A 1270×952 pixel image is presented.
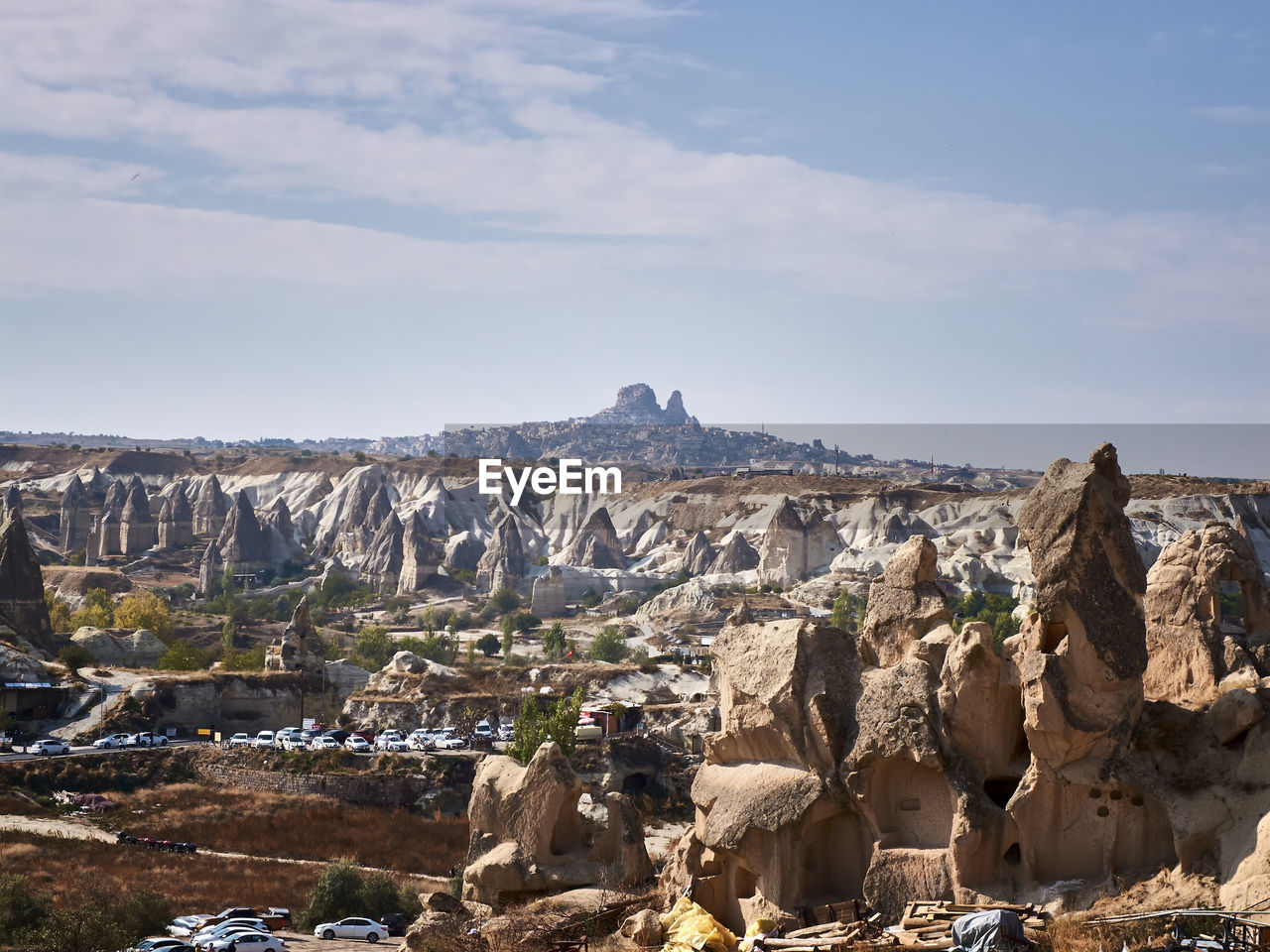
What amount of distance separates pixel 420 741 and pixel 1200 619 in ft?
115

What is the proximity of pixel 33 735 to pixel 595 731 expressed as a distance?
1877 cm

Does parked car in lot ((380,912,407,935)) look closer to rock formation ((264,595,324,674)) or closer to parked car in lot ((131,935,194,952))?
parked car in lot ((131,935,194,952))

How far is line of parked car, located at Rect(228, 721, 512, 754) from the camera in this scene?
173 feet

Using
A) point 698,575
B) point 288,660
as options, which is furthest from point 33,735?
point 698,575

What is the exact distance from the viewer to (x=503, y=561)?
118 m

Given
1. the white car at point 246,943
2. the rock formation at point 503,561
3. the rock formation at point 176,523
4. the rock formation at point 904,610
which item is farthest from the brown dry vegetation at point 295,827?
the rock formation at point 176,523

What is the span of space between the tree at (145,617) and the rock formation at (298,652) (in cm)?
1946

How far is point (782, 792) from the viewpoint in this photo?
21.4m

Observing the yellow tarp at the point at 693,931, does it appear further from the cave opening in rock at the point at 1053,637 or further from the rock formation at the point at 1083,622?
the cave opening in rock at the point at 1053,637

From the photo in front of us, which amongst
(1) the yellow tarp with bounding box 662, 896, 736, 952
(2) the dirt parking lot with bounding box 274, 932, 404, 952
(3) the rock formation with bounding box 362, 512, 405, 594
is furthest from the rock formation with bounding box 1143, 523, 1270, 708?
(3) the rock formation with bounding box 362, 512, 405, 594

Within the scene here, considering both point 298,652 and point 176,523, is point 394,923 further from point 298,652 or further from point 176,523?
point 176,523

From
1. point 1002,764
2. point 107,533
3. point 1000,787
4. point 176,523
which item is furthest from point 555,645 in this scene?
point 176,523

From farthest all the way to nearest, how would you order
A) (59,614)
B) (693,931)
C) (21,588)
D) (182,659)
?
1. (59,614)
2. (182,659)
3. (21,588)
4. (693,931)

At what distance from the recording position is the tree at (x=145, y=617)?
84.1 meters
